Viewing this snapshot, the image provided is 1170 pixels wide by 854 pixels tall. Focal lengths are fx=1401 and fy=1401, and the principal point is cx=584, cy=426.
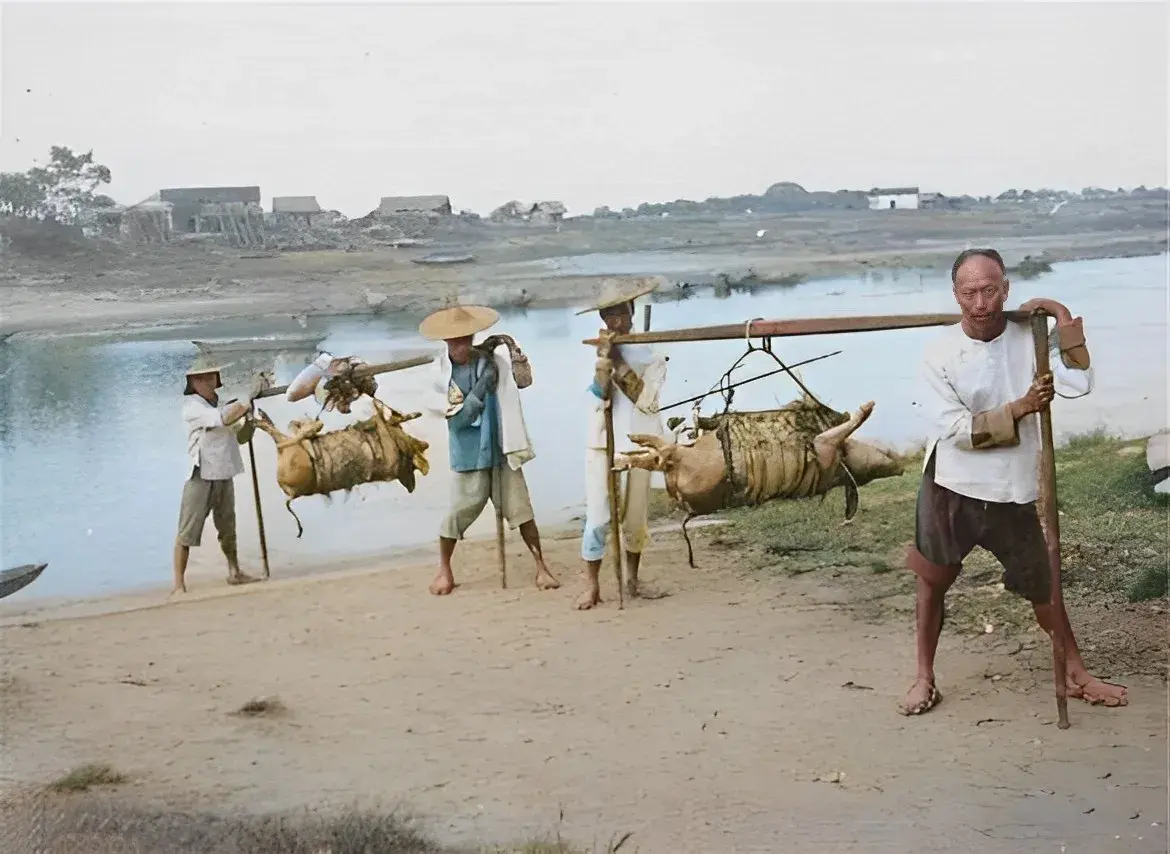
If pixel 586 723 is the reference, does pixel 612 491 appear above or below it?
above

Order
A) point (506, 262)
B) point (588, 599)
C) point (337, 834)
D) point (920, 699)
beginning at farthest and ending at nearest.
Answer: point (506, 262) → point (588, 599) → point (920, 699) → point (337, 834)

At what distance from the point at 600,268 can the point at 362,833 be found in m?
2.07

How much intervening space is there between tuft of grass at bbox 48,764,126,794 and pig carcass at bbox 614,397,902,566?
5.75 ft

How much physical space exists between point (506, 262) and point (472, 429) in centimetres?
61

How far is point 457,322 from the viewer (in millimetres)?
4578

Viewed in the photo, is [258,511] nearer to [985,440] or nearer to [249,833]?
[249,833]

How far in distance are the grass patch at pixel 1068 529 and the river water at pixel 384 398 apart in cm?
16

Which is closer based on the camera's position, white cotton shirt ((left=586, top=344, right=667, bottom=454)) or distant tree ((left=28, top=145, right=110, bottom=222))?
distant tree ((left=28, top=145, right=110, bottom=222))

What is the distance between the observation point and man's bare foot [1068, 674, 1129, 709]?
4.18 meters

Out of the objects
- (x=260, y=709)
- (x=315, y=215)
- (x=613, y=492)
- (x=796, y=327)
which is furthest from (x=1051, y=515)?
(x=315, y=215)

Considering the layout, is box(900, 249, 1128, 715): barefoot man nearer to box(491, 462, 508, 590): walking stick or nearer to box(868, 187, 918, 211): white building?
box(868, 187, 918, 211): white building

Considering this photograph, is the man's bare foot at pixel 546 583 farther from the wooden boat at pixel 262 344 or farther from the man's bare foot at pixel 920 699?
the man's bare foot at pixel 920 699

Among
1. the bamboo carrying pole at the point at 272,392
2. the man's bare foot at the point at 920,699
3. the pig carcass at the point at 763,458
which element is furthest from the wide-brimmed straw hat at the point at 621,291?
the man's bare foot at the point at 920,699

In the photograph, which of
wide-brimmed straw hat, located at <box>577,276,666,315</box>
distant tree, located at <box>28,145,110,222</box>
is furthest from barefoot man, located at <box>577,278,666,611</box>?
distant tree, located at <box>28,145,110,222</box>
